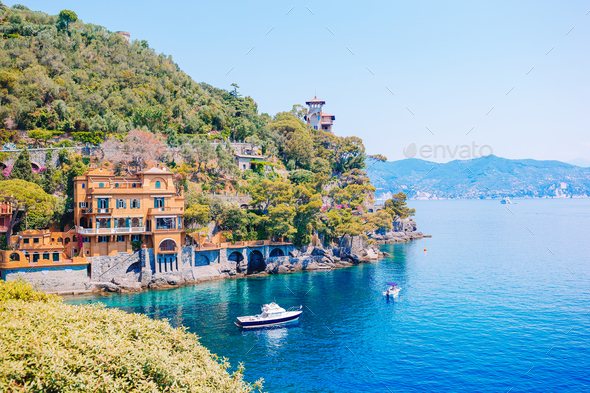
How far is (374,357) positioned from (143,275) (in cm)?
3132

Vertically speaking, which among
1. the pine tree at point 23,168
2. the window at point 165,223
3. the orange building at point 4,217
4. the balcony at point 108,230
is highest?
the pine tree at point 23,168

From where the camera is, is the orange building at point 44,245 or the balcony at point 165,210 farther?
the balcony at point 165,210

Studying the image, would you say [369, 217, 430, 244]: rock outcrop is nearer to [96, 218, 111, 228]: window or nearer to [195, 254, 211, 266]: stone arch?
[195, 254, 211, 266]: stone arch

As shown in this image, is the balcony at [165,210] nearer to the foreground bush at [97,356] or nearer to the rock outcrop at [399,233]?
the foreground bush at [97,356]

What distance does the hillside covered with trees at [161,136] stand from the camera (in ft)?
196

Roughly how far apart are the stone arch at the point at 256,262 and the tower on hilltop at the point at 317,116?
64642 mm

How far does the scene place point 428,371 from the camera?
29016 millimetres

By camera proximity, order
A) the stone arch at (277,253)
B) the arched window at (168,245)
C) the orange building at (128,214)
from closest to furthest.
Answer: the orange building at (128,214) → the arched window at (168,245) → the stone arch at (277,253)

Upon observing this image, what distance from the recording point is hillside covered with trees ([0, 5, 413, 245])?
→ 59750mm

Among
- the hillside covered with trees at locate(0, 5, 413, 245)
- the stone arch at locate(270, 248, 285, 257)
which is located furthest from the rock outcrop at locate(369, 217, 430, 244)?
the stone arch at locate(270, 248, 285, 257)

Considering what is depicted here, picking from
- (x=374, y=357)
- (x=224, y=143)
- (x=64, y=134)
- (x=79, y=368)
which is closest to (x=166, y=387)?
(x=79, y=368)

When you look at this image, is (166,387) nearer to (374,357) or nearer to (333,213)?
(374,357)

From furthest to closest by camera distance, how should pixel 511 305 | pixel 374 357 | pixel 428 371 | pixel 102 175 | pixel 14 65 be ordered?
pixel 14 65 < pixel 102 175 < pixel 511 305 < pixel 374 357 < pixel 428 371

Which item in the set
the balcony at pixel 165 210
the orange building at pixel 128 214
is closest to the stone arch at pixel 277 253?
the orange building at pixel 128 214
